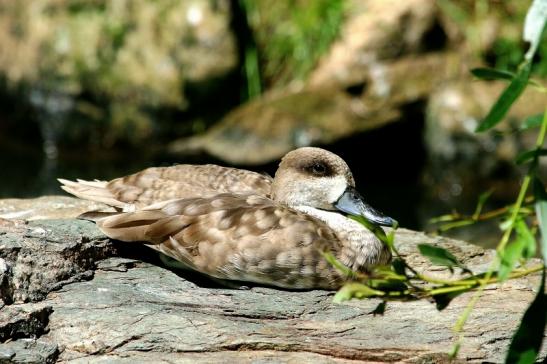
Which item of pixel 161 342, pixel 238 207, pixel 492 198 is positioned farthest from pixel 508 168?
pixel 161 342

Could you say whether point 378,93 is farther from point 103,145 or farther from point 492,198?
point 103,145

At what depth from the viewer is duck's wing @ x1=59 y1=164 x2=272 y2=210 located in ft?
17.4

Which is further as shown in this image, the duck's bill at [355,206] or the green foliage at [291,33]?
the green foliage at [291,33]

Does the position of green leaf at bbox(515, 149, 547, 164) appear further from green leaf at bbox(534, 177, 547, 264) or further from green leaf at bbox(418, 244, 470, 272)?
green leaf at bbox(418, 244, 470, 272)

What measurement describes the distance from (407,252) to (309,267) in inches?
36.8

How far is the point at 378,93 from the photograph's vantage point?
1059 cm

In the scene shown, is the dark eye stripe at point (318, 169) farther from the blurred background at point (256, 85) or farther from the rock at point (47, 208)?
the blurred background at point (256, 85)

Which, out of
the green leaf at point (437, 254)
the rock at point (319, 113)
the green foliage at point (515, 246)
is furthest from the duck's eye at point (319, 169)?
the rock at point (319, 113)

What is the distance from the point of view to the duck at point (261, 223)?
4559 millimetres

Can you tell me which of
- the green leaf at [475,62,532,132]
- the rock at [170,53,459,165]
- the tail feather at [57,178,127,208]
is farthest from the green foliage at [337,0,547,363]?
the rock at [170,53,459,165]

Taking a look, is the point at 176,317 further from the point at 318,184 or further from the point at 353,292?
the point at 353,292

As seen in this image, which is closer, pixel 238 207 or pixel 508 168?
pixel 238 207

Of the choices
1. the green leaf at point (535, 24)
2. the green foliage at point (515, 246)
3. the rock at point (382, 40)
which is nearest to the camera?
the green leaf at point (535, 24)

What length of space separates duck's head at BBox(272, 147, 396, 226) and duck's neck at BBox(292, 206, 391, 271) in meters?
0.24
